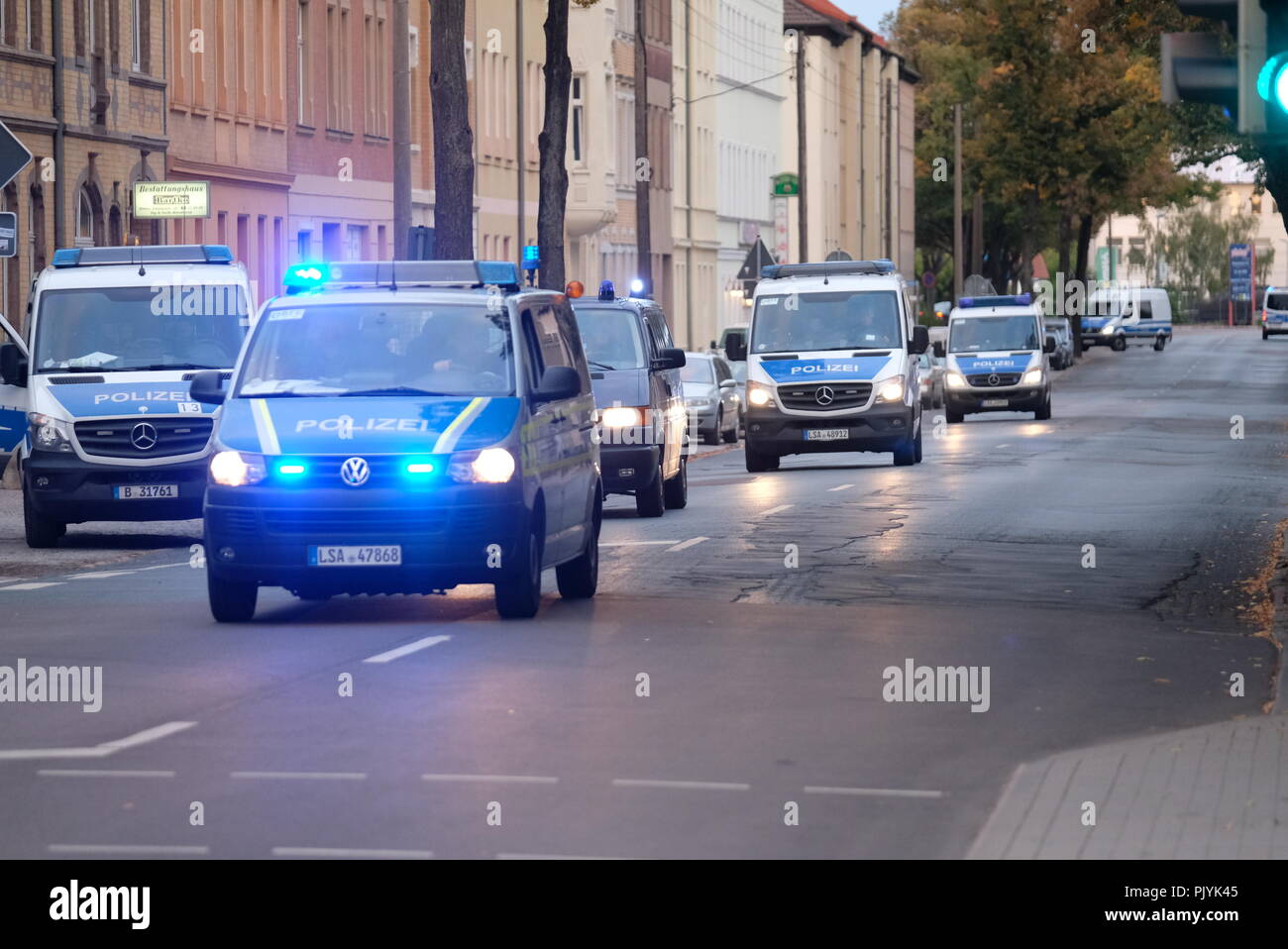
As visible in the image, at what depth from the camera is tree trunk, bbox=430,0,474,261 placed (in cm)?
3559

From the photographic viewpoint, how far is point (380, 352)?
1587 cm

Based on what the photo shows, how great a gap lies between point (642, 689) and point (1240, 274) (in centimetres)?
17345

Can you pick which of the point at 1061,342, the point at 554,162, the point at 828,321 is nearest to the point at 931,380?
the point at 554,162

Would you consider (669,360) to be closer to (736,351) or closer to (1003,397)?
(736,351)

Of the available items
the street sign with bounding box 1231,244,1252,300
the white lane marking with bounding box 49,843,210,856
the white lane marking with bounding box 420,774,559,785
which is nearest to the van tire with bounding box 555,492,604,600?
the white lane marking with bounding box 420,774,559,785

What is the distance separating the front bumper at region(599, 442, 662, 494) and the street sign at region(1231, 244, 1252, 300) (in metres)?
160

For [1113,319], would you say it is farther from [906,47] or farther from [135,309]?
[135,309]

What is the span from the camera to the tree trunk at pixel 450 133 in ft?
117

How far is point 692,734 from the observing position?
1112 centimetres

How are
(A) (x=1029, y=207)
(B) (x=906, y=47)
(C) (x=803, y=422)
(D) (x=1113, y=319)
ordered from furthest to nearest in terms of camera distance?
(B) (x=906, y=47)
(D) (x=1113, y=319)
(A) (x=1029, y=207)
(C) (x=803, y=422)

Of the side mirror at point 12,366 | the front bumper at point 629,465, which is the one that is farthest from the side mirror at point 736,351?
the side mirror at point 12,366

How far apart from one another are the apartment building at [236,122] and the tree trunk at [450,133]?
31.4 feet

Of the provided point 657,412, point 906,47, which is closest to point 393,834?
point 657,412
